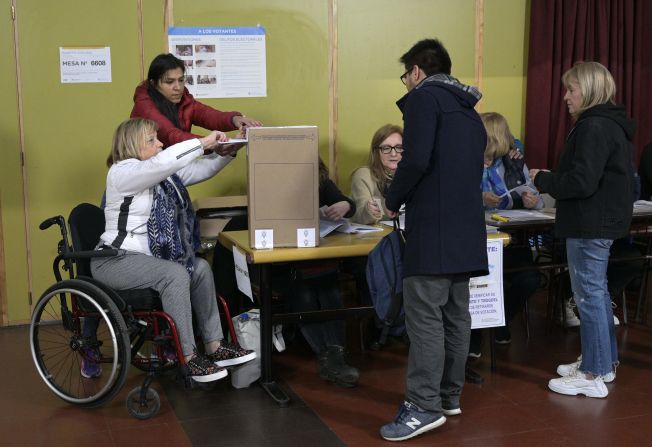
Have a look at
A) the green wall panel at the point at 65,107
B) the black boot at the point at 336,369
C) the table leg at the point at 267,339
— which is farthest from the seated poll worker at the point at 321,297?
the green wall panel at the point at 65,107

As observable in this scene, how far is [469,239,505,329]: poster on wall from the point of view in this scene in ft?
11.1

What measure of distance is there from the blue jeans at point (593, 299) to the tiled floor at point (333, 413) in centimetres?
17

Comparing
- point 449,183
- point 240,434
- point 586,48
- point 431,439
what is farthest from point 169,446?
point 586,48

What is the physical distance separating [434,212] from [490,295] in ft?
2.76

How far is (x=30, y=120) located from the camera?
14.4 ft

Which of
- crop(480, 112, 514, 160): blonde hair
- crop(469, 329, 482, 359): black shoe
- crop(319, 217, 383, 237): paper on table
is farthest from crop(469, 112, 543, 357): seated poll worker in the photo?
crop(319, 217, 383, 237): paper on table

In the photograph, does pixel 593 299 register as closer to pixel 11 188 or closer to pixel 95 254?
pixel 95 254

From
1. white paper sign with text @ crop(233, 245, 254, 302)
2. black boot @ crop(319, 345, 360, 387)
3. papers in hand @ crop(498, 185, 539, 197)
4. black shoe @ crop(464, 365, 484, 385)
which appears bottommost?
black shoe @ crop(464, 365, 484, 385)

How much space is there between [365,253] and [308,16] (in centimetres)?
201

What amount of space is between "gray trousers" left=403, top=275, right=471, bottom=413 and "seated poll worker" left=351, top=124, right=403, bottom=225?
1018mm

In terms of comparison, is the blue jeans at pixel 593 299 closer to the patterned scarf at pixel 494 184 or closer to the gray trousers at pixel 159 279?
the patterned scarf at pixel 494 184

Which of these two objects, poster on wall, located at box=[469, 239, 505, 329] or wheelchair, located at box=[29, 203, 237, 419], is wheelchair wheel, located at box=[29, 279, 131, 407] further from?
poster on wall, located at box=[469, 239, 505, 329]

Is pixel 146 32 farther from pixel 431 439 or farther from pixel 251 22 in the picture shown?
pixel 431 439

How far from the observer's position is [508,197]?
4277 mm
